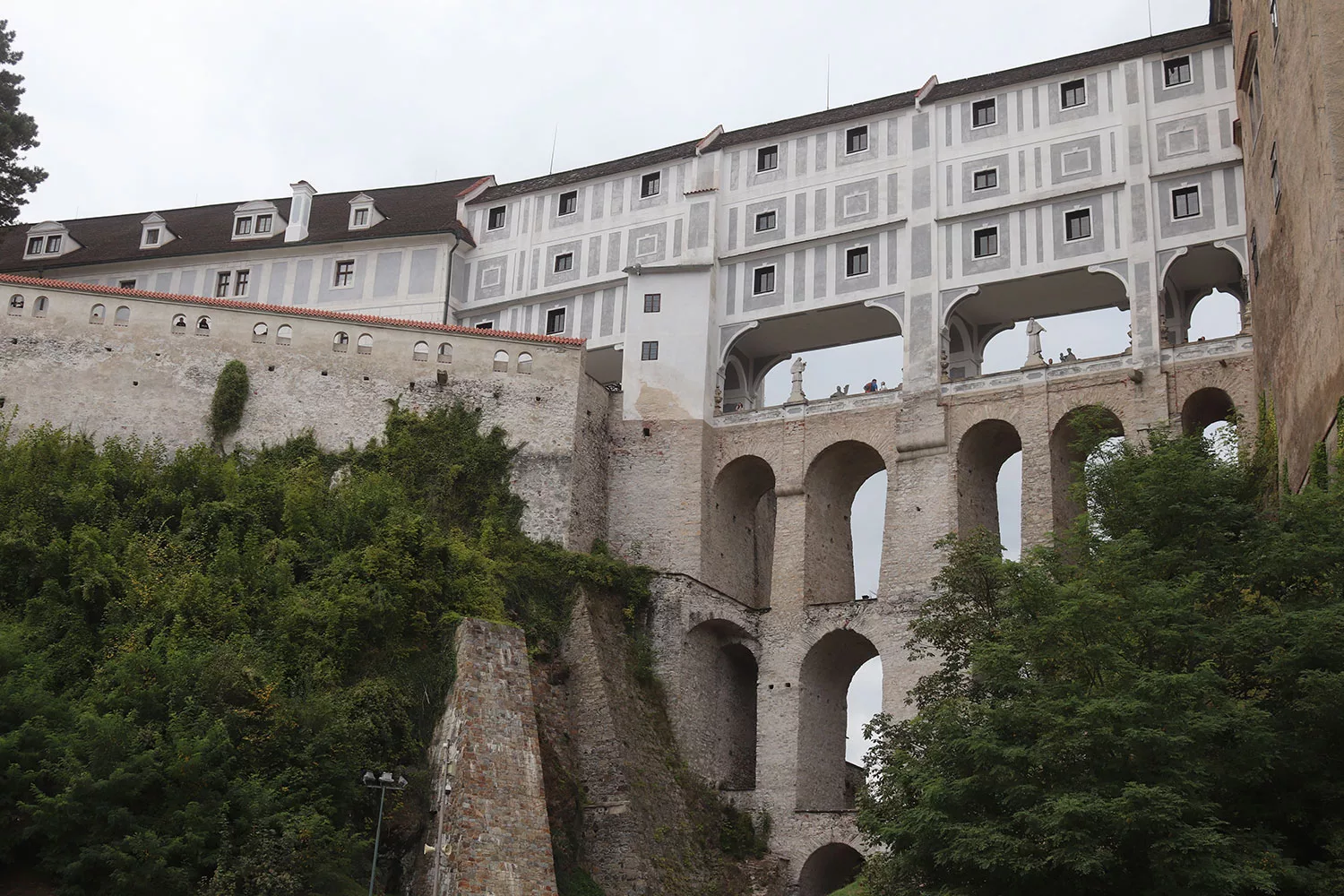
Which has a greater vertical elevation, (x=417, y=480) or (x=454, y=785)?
(x=417, y=480)

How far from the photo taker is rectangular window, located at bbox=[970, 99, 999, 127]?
44.7m

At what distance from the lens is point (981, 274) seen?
142 ft

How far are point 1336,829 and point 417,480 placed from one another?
2592 cm

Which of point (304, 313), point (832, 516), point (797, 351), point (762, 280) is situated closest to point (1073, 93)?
point (762, 280)

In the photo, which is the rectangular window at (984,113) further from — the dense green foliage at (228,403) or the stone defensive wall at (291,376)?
the dense green foliage at (228,403)

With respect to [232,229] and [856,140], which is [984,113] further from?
[232,229]

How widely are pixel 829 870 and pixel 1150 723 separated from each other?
59.9ft

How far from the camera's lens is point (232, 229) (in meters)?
54.8

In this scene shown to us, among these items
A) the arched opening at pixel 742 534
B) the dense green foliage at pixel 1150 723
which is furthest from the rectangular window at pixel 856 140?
the dense green foliage at pixel 1150 723

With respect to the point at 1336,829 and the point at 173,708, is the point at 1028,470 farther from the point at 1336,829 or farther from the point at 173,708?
the point at 173,708

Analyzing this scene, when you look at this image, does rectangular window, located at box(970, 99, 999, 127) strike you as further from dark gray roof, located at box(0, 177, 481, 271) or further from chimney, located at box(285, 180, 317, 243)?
chimney, located at box(285, 180, 317, 243)

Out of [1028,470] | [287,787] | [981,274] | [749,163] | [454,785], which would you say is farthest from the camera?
[749,163]

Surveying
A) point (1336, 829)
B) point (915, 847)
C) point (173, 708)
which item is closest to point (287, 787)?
point (173, 708)

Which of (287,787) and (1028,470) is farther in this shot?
(1028,470)
